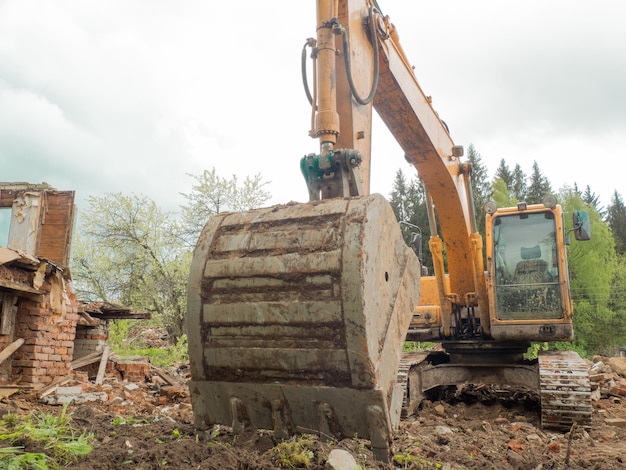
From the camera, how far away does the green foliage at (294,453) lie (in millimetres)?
2744

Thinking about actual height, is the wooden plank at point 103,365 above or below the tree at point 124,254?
below

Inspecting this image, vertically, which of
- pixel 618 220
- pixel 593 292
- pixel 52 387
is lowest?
pixel 52 387

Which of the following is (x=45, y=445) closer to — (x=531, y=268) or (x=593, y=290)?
(x=531, y=268)

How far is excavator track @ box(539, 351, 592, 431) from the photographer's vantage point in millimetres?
5758

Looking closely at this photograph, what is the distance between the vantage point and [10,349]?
22.9 ft

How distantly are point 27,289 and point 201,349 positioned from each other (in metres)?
4.91

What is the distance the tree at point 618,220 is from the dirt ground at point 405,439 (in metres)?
46.3

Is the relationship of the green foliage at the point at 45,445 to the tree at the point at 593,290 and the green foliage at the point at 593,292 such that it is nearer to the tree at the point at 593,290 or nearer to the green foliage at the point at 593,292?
the green foliage at the point at 593,292

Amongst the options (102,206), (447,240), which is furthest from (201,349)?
(102,206)

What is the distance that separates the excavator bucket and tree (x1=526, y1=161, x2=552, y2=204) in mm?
47212

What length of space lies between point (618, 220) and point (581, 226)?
→ 169 feet

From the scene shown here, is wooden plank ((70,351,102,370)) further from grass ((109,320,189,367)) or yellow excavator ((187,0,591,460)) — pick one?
yellow excavator ((187,0,591,460))

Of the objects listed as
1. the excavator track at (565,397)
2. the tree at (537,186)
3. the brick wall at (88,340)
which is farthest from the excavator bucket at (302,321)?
the tree at (537,186)

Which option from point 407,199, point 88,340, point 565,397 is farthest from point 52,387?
point 407,199
